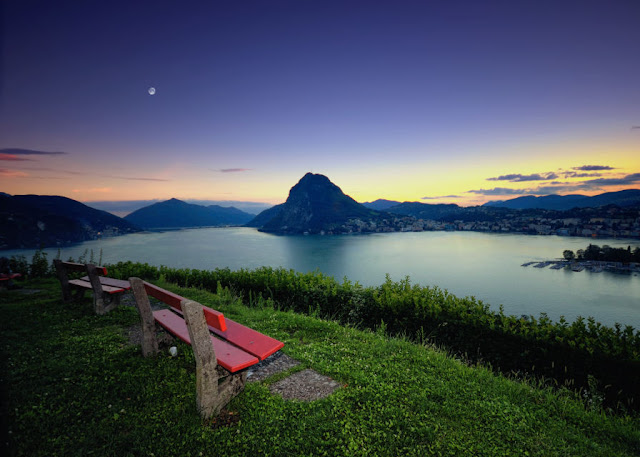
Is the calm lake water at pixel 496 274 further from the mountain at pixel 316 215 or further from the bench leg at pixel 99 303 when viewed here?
the mountain at pixel 316 215

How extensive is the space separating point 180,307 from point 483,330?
555cm

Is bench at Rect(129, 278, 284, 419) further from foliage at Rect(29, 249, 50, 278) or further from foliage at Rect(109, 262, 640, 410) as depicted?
foliage at Rect(29, 249, 50, 278)

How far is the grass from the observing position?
2705mm

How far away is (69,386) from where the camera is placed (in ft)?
11.4

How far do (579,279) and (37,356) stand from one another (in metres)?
67.4

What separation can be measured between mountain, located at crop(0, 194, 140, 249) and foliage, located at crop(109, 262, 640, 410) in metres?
30.0

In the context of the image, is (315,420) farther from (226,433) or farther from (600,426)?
(600,426)

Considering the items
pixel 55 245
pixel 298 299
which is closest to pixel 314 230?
pixel 55 245

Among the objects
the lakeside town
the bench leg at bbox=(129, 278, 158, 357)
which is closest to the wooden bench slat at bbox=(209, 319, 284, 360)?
the bench leg at bbox=(129, 278, 158, 357)

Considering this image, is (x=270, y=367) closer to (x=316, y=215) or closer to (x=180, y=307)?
(x=180, y=307)

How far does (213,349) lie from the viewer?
9.49ft

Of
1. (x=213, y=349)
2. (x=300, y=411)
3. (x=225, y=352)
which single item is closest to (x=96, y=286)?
(x=225, y=352)

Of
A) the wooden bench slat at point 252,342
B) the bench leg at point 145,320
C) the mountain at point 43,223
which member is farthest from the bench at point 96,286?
the mountain at point 43,223

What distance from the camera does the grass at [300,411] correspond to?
8.87ft
